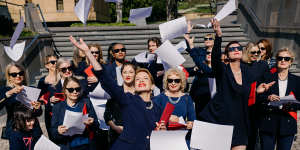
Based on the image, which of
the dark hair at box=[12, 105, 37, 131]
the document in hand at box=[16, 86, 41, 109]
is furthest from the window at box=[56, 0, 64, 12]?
the dark hair at box=[12, 105, 37, 131]

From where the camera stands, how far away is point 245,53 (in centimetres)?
426

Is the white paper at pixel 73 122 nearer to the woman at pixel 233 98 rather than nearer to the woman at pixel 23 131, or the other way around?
the woman at pixel 23 131

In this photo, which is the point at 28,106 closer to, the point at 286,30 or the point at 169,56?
the point at 169,56

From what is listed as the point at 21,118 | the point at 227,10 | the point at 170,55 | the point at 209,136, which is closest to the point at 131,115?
the point at 209,136

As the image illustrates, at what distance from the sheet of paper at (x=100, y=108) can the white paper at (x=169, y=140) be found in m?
1.26

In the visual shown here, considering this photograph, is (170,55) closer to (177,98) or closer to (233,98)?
(177,98)

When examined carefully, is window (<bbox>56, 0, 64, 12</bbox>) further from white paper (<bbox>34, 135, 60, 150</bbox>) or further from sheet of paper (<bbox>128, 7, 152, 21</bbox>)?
white paper (<bbox>34, 135, 60, 150</bbox>)

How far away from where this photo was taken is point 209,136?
8.60ft

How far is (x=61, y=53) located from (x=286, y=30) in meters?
8.27

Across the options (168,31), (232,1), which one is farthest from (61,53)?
(232,1)

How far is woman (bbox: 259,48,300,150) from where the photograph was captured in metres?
3.36

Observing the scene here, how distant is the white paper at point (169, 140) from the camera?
88.0 inches

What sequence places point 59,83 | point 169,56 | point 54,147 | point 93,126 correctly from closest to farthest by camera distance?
point 54,147
point 93,126
point 169,56
point 59,83

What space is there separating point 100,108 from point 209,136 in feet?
4.94
